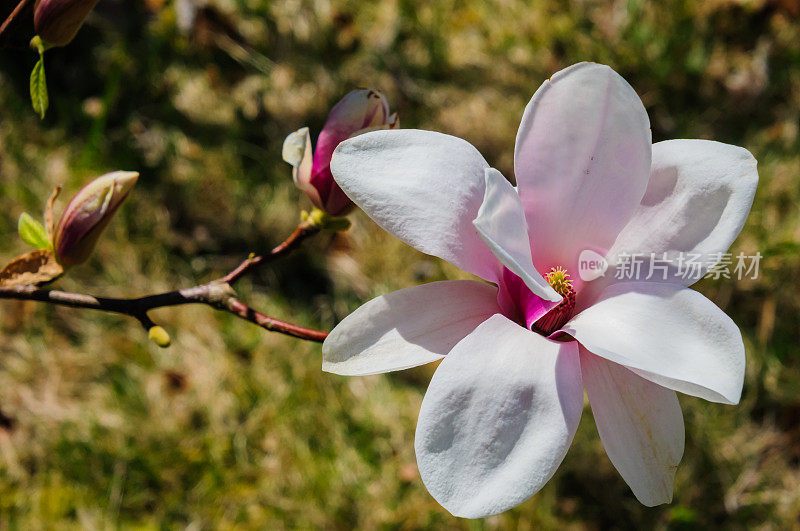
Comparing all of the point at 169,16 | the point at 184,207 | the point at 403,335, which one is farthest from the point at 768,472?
the point at 169,16

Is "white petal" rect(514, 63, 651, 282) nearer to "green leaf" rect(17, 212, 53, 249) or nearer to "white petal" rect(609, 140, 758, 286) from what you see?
"white petal" rect(609, 140, 758, 286)

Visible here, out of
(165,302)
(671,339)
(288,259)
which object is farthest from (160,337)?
(288,259)

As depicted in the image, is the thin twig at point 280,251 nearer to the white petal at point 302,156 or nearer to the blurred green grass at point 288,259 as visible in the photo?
the white petal at point 302,156

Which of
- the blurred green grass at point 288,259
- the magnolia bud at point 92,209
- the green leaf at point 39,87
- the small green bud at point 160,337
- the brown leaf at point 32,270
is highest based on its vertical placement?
the green leaf at point 39,87

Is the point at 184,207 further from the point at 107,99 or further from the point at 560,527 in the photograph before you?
the point at 560,527

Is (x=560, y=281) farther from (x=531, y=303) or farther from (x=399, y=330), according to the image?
(x=399, y=330)

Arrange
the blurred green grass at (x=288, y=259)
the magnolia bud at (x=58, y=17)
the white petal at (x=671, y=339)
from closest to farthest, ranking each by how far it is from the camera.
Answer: the white petal at (x=671, y=339) < the magnolia bud at (x=58, y=17) < the blurred green grass at (x=288, y=259)

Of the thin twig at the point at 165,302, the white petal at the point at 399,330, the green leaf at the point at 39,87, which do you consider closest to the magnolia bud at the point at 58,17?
the green leaf at the point at 39,87
